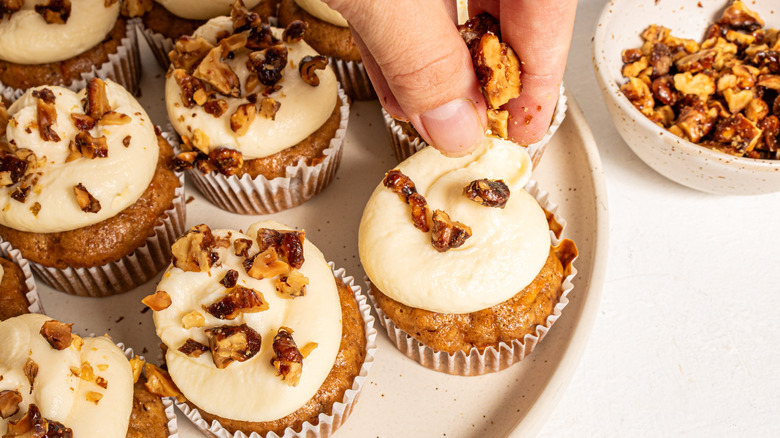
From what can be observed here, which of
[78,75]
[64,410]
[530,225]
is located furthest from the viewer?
[78,75]

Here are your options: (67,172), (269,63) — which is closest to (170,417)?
(67,172)

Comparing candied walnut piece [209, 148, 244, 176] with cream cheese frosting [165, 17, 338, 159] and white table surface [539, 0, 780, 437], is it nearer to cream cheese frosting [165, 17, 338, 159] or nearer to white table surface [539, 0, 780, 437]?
cream cheese frosting [165, 17, 338, 159]

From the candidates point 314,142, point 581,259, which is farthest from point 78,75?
point 581,259

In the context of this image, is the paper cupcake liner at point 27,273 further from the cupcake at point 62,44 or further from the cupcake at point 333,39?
the cupcake at point 333,39

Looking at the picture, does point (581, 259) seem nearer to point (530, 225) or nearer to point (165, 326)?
point (530, 225)

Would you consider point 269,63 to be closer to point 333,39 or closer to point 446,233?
point 333,39

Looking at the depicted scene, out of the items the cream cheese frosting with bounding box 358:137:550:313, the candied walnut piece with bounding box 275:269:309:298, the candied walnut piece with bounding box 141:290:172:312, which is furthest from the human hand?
the candied walnut piece with bounding box 141:290:172:312
